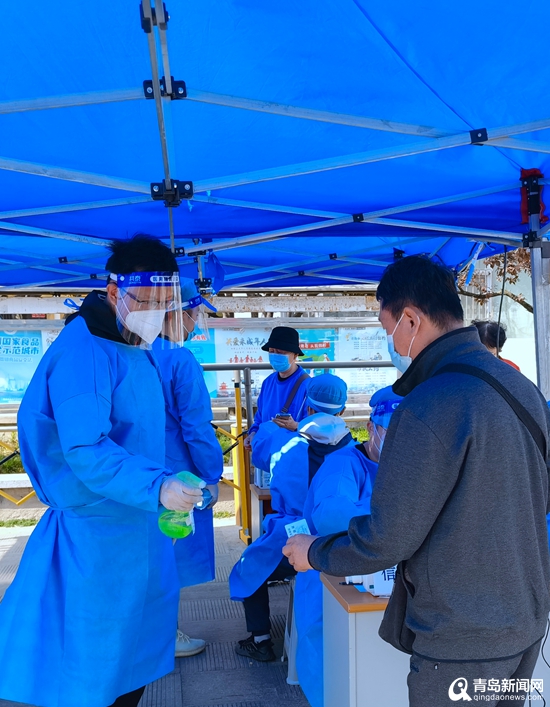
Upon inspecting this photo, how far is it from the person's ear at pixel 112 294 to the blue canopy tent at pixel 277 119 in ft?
2.48

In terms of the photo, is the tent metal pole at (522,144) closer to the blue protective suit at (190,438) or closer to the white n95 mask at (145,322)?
the white n95 mask at (145,322)

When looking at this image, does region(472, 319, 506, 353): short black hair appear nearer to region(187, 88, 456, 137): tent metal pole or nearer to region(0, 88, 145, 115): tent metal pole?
region(187, 88, 456, 137): tent metal pole

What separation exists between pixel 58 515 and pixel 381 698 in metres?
1.19

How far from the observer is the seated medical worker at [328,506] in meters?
2.39

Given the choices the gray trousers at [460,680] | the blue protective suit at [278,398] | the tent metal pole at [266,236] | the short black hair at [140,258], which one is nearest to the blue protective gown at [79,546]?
the short black hair at [140,258]

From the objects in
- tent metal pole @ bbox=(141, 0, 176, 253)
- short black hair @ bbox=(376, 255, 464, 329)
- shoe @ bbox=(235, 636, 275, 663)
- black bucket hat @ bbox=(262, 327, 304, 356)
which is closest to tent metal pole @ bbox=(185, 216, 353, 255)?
black bucket hat @ bbox=(262, 327, 304, 356)

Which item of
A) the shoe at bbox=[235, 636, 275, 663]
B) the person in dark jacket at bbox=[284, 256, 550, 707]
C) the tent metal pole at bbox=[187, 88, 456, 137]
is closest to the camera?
the person in dark jacket at bbox=[284, 256, 550, 707]

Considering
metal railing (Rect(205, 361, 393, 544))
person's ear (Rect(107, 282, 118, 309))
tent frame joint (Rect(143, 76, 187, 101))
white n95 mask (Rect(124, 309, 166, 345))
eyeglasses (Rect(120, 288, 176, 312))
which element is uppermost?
tent frame joint (Rect(143, 76, 187, 101))

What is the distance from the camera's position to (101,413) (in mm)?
1873

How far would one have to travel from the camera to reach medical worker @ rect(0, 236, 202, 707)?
6.02 ft

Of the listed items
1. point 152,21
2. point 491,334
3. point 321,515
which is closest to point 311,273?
point 491,334

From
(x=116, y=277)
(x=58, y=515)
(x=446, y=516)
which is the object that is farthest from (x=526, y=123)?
(x=58, y=515)

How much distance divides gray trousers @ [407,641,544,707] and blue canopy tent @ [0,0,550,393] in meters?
1.80

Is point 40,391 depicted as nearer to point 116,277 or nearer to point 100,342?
point 100,342
